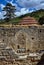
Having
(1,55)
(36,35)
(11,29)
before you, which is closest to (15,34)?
(11,29)

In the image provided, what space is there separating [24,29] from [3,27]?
1.89 m

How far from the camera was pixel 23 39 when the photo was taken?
843 inches

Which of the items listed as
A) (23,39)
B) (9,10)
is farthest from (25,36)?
(9,10)

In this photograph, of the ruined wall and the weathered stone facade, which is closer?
the weathered stone facade

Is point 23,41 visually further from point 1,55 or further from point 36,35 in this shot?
point 1,55

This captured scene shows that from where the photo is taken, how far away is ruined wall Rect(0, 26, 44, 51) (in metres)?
20.8

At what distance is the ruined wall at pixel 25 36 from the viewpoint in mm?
20752

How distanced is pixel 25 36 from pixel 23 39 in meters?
0.32

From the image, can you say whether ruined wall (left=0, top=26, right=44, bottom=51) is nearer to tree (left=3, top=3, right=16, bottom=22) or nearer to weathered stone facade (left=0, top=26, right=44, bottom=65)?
weathered stone facade (left=0, top=26, right=44, bottom=65)

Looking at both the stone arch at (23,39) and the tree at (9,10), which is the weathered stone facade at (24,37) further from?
the tree at (9,10)

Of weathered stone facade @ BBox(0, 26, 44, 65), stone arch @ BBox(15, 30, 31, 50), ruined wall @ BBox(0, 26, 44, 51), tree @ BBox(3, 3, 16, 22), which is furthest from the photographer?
tree @ BBox(3, 3, 16, 22)

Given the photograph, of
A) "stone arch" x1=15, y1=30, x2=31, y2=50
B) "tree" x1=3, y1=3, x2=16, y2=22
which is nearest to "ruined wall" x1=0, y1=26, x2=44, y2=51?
"stone arch" x1=15, y1=30, x2=31, y2=50

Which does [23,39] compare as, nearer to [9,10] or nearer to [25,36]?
[25,36]

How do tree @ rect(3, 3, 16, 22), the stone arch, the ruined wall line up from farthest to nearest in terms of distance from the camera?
tree @ rect(3, 3, 16, 22) < the stone arch < the ruined wall
